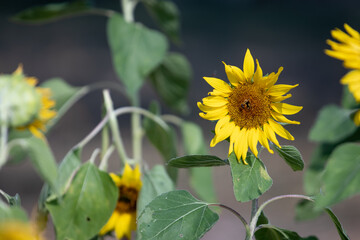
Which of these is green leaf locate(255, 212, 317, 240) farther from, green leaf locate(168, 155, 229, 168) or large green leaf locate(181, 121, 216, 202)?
large green leaf locate(181, 121, 216, 202)

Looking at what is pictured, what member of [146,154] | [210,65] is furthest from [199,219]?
[210,65]

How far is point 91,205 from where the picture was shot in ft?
2.08

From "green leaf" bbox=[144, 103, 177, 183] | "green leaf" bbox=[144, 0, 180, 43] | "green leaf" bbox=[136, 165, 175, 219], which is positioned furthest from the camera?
"green leaf" bbox=[144, 0, 180, 43]

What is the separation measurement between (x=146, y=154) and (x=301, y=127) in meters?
0.71

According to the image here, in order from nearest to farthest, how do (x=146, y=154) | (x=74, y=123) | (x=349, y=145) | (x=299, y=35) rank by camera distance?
(x=349, y=145) → (x=146, y=154) → (x=74, y=123) → (x=299, y=35)

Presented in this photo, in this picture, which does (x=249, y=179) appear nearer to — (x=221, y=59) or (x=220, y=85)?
(x=220, y=85)

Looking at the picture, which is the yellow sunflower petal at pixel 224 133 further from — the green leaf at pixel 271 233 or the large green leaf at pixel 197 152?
the large green leaf at pixel 197 152

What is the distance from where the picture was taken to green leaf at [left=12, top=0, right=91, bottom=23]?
3.01 ft

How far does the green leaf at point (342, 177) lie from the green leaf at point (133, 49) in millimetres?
435

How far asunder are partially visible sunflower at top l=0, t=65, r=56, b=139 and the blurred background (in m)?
1.30

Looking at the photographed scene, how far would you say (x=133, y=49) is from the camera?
870 mm

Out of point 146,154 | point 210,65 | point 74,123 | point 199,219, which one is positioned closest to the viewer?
point 199,219

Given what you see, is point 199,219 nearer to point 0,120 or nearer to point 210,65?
point 0,120

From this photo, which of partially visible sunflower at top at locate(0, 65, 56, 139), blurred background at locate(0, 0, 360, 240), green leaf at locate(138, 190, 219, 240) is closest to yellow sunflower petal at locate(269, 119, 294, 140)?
green leaf at locate(138, 190, 219, 240)
